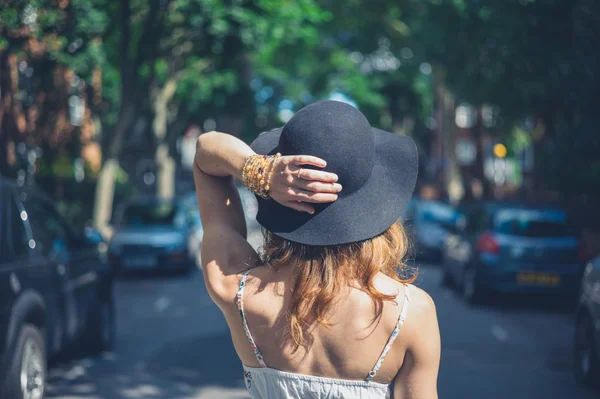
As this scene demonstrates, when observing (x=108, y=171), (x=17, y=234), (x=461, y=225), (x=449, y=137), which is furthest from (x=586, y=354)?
(x=449, y=137)

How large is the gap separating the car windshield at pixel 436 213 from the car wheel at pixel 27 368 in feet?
50.1

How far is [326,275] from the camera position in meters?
1.91

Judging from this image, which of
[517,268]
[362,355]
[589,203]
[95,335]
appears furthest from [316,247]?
[589,203]

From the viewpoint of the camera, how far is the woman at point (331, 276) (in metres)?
1.87

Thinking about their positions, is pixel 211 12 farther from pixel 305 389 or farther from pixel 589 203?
pixel 305 389

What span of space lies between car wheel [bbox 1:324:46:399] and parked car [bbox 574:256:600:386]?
14.6 feet

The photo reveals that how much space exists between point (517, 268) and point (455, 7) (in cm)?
944

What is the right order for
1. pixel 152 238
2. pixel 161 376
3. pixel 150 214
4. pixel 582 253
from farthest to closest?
pixel 150 214, pixel 152 238, pixel 582 253, pixel 161 376

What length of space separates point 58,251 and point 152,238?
10.1 meters

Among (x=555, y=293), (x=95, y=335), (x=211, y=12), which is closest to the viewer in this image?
(x=95, y=335)

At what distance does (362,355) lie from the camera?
6.30 ft

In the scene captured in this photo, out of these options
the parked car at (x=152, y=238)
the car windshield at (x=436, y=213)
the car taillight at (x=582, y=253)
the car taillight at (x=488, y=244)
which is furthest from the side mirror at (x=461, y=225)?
the parked car at (x=152, y=238)

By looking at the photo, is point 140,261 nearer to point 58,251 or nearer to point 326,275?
point 58,251

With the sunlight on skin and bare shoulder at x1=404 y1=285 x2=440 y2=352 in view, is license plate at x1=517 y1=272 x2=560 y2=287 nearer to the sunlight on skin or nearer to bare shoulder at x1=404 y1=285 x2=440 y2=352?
the sunlight on skin
